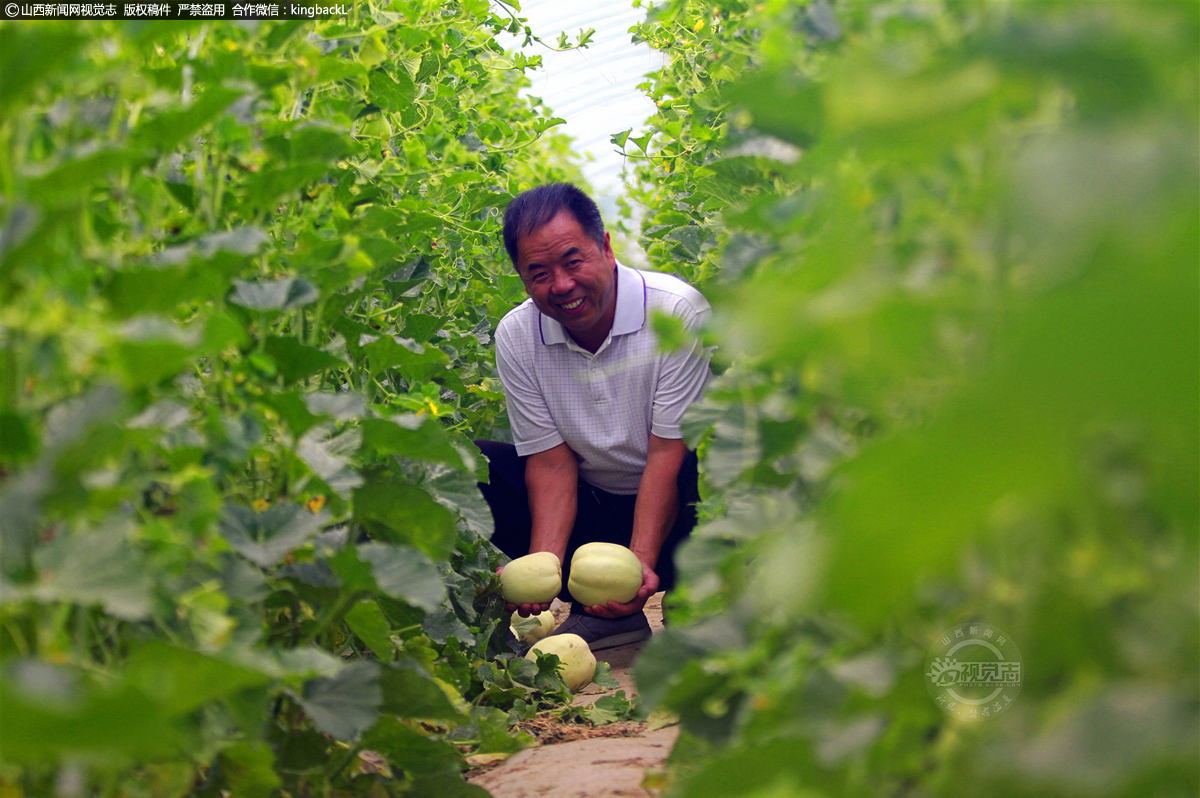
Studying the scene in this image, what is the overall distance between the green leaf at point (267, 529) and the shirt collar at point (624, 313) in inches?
75.0

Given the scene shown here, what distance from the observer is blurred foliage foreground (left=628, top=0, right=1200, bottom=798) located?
41 centimetres

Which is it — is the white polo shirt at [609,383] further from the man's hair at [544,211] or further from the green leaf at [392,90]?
the green leaf at [392,90]

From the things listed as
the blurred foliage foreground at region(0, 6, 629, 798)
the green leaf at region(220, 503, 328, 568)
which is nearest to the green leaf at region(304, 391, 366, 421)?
the blurred foliage foreground at region(0, 6, 629, 798)

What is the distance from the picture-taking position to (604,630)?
293cm

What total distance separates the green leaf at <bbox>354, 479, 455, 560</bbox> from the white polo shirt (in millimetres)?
1584

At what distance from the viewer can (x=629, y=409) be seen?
2998mm

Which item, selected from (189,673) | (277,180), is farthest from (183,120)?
(189,673)

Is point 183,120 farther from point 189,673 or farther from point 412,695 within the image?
point 412,695

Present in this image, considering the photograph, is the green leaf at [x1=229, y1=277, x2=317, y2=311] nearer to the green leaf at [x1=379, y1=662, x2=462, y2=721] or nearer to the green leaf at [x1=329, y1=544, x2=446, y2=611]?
the green leaf at [x1=329, y1=544, x2=446, y2=611]

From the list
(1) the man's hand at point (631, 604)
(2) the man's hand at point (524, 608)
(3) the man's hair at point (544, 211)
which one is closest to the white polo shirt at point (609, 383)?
(3) the man's hair at point (544, 211)

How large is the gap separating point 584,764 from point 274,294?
40.6 inches

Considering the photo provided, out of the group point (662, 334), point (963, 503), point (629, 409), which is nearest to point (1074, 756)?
point (963, 503)

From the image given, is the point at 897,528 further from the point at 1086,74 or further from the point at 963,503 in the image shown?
the point at 1086,74

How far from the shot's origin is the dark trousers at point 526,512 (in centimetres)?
320
